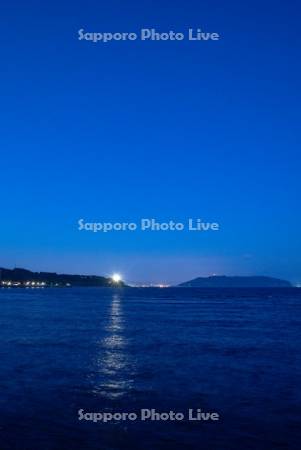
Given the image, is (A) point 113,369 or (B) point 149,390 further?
(A) point 113,369

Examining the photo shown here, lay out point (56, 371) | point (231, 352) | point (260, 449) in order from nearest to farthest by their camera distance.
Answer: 1. point (260, 449)
2. point (56, 371)
3. point (231, 352)

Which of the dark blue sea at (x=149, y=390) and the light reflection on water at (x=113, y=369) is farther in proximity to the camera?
the light reflection on water at (x=113, y=369)

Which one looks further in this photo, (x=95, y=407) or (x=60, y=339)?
(x=60, y=339)

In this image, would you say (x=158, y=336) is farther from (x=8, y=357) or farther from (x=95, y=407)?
(x=95, y=407)

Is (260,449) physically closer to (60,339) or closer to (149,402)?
(149,402)

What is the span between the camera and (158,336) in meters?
51.2

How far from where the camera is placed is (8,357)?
116 ft

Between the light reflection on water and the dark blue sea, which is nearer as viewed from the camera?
the dark blue sea

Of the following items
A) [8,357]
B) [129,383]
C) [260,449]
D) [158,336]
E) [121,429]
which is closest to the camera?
[260,449]

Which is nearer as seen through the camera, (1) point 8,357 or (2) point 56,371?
(2) point 56,371

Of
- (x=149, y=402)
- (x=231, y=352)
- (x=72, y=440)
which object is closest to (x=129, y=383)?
(x=149, y=402)

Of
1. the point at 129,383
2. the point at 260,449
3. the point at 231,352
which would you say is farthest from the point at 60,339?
the point at 260,449

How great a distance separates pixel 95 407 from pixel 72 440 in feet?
14.8

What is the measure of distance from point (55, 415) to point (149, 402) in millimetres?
4669
